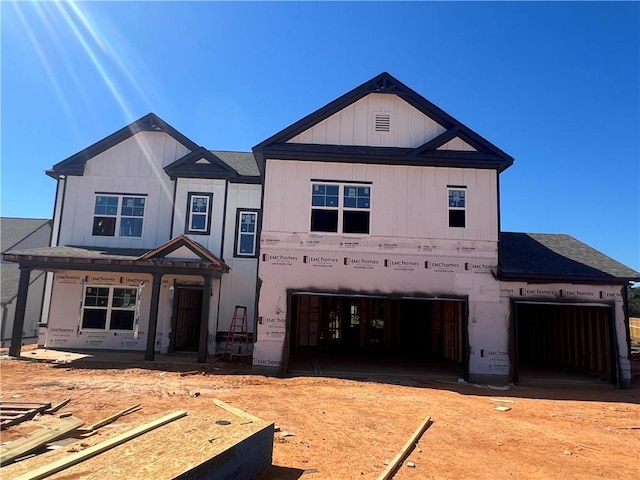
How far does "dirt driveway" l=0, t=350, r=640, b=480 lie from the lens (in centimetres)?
571

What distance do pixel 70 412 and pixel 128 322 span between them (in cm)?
899

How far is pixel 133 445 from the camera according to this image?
4531 millimetres

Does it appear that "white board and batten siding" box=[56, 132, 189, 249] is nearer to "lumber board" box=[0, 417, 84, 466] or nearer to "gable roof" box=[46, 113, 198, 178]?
"gable roof" box=[46, 113, 198, 178]

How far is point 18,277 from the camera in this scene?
2130 centimetres

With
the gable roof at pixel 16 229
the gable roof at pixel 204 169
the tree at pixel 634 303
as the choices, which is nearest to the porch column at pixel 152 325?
the gable roof at pixel 204 169

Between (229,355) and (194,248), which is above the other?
(194,248)

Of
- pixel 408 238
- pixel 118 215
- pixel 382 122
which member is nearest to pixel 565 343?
pixel 408 238

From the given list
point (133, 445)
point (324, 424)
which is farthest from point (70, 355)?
point (133, 445)

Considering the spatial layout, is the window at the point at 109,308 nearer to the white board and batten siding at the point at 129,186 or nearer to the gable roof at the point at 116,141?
the white board and batten siding at the point at 129,186

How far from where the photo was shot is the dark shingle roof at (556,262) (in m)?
12.8

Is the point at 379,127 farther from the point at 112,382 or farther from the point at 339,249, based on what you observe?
the point at 112,382

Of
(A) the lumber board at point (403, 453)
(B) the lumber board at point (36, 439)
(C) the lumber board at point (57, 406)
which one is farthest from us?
(C) the lumber board at point (57, 406)

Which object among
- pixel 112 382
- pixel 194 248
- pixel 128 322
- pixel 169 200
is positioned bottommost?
pixel 112 382

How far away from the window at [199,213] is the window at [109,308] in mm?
3283
